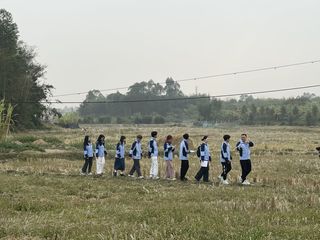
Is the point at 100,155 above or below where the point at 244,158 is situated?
below

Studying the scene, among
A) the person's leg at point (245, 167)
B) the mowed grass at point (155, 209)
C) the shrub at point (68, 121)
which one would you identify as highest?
the shrub at point (68, 121)

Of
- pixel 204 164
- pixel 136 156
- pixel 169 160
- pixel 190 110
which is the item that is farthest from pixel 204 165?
pixel 190 110

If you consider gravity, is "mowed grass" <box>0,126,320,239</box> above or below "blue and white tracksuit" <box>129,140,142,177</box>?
below

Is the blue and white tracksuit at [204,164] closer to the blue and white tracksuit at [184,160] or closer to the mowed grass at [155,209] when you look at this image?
the blue and white tracksuit at [184,160]

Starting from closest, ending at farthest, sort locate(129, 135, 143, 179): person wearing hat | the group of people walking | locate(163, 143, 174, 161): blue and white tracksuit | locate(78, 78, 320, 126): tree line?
1. the group of people walking
2. locate(163, 143, 174, 161): blue and white tracksuit
3. locate(129, 135, 143, 179): person wearing hat
4. locate(78, 78, 320, 126): tree line

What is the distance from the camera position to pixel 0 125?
1223 inches

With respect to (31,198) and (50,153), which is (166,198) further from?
(50,153)

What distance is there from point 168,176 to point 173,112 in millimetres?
141836

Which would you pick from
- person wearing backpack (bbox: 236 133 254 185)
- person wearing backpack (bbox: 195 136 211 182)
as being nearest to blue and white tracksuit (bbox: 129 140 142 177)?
person wearing backpack (bbox: 195 136 211 182)

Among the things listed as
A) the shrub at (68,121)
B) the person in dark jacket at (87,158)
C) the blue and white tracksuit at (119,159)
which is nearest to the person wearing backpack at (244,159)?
the blue and white tracksuit at (119,159)

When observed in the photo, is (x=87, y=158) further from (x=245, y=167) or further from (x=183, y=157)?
(x=245, y=167)

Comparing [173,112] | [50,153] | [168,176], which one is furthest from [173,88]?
[168,176]

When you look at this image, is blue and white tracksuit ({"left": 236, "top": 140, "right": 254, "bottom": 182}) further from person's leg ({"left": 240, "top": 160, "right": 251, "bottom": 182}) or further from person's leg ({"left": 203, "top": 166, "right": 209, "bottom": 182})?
person's leg ({"left": 203, "top": 166, "right": 209, "bottom": 182})

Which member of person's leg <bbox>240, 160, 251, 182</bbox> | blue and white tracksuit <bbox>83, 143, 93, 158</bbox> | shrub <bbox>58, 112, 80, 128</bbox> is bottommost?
person's leg <bbox>240, 160, 251, 182</bbox>
